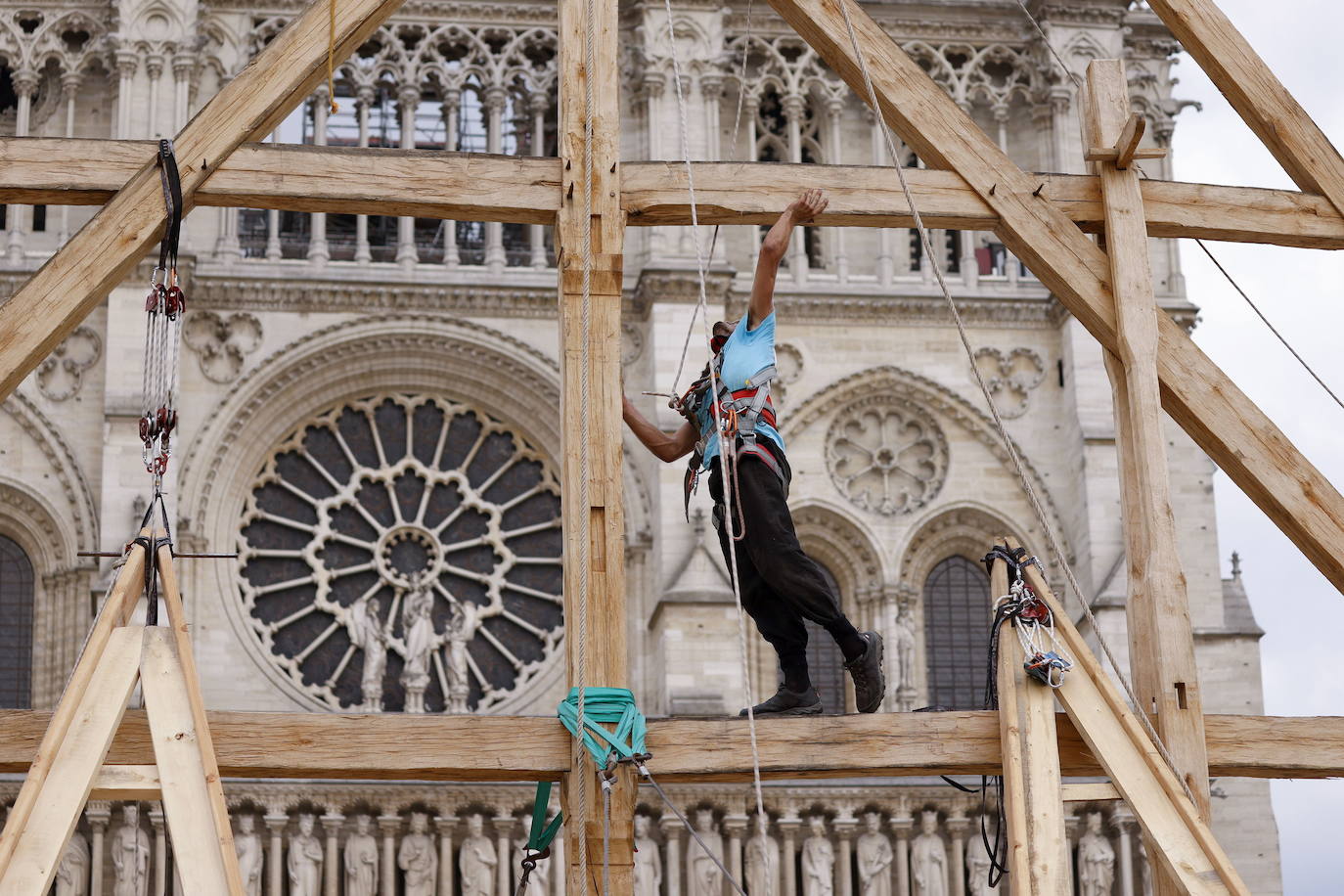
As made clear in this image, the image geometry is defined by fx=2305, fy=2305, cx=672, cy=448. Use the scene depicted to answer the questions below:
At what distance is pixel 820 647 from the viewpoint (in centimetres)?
2161

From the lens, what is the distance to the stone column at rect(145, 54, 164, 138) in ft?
69.9

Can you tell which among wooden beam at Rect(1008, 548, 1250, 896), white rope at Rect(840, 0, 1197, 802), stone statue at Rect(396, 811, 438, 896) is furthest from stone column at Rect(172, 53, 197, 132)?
wooden beam at Rect(1008, 548, 1250, 896)

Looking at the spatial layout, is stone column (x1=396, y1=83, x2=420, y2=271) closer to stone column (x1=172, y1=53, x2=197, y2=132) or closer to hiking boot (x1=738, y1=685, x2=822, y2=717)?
stone column (x1=172, y1=53, x2=197, y2=132)

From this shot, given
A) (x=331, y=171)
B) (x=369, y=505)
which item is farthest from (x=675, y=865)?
(x=331, y=171)

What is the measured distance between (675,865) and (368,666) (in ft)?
11.0

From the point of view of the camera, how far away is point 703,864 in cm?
1923

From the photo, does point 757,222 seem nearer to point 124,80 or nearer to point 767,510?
point 767,510

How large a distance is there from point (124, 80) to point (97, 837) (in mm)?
7139

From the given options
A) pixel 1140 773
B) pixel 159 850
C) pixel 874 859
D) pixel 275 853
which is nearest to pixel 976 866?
pixel 874 859

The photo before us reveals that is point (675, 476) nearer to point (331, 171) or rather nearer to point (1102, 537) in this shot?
point (1102, 537)

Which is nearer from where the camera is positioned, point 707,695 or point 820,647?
point 707,695

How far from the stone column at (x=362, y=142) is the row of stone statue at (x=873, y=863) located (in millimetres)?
6187

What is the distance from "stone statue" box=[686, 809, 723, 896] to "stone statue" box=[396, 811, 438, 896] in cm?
212

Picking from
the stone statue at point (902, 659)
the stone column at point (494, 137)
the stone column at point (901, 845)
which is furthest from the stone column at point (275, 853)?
the stone column at point (494, 137)
